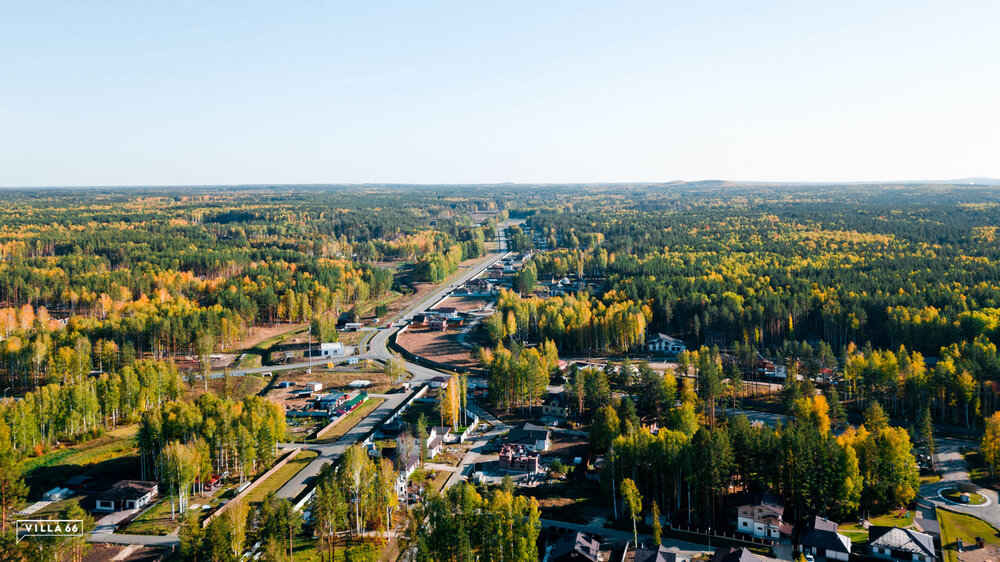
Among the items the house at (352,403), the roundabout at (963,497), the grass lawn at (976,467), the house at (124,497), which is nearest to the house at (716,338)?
the grass lawn at (976,467)

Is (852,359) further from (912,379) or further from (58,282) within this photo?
(58,282)

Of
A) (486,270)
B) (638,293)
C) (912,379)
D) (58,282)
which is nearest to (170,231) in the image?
(58,282)

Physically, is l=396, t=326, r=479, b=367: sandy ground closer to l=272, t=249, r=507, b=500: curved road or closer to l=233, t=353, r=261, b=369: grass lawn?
l=272, t=249, r=507, b=500: curved road

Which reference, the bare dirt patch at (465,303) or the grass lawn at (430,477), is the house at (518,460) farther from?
the bare dirt patch at (465,303)

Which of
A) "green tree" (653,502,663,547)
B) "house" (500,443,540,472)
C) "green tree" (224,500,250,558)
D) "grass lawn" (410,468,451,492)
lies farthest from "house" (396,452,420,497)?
"green tree" (653,502,663,547)

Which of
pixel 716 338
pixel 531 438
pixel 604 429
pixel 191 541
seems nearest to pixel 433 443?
pixel 531 438

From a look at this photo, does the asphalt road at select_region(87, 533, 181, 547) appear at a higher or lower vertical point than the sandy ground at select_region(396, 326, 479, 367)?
lower
